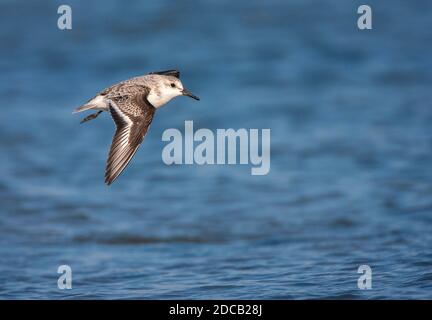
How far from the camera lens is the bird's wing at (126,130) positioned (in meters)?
7.38

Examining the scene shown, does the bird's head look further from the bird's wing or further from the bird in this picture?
the bird's wing

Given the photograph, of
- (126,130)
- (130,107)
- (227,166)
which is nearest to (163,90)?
(130,107)

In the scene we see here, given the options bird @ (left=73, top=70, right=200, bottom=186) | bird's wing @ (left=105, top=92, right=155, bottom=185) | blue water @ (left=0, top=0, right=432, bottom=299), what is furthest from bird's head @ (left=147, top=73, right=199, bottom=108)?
blue water @ (left=0, top=0, right=432, bottom=299)

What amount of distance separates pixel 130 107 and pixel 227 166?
4.62 metres

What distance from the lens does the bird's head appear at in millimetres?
8180

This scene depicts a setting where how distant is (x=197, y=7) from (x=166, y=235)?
1048cm

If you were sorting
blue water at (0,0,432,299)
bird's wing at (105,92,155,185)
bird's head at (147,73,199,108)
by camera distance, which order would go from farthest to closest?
1. blue water at (0,0,432,299)
2. bird's head at (147,73,199,108)
3. bird's wing at (105,92,155,185)

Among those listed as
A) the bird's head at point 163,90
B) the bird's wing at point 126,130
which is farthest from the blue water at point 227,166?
the bird's head at point 163,90

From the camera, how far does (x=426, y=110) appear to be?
553 inches

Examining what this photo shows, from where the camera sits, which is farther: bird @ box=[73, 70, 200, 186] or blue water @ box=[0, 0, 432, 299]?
blue water @ box=[0, 0, 432, 299]

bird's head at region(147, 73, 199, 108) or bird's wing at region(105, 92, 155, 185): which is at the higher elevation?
bird's head at region(147, 73, 199, 108)

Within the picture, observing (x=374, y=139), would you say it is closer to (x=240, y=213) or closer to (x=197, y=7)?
(x=240, y=213)

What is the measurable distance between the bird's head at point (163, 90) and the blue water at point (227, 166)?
163 centimetres

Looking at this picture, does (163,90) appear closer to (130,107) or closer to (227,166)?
(130,107)
